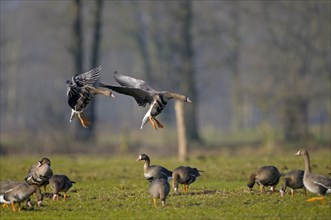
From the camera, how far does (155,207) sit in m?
15.0

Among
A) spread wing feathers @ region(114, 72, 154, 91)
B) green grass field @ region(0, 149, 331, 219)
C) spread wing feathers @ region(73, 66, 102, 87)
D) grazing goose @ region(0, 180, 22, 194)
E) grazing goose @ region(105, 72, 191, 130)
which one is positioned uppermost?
spread wing feathers @ region(73, 66, 102, 87)

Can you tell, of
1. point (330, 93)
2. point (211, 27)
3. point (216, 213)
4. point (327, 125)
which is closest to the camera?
point (216, 213)

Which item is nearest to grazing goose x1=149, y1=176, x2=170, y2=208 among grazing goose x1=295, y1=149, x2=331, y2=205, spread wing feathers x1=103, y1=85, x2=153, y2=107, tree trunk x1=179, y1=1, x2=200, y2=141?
grazing goose x1=295, y1=149, x2=331, y2=205

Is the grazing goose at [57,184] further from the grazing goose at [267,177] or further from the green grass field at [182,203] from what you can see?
the grazing goose at [267,177]

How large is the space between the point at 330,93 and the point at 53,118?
18.3m

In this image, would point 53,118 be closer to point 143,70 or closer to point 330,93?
point 330,93

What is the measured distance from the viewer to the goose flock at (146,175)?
14.9 meters

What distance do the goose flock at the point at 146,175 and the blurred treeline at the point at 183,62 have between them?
1836 centimetres

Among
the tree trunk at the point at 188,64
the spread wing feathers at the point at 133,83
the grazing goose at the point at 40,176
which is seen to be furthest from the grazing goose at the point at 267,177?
the tree trunk at the point at 188,64

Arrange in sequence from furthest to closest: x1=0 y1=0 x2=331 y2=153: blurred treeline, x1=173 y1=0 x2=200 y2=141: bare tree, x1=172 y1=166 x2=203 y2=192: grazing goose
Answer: x1=173 y1=0 x2=200 y2=141: bare tree < x1=0 y1=0 x2=331 y2=153: blurred treeline < x1=172 y1=166 x2=203 y2=192: grazing goose

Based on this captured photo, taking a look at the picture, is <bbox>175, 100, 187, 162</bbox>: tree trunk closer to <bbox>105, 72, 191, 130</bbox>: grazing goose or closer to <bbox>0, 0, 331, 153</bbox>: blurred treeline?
<bbox>0, 0, 331, 153</bbox>: blurred treeline

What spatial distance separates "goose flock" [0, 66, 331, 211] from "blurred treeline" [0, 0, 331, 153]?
1836 cm

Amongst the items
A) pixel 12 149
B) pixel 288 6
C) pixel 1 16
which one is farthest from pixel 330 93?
pixel 1 16

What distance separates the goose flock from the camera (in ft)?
48.8
